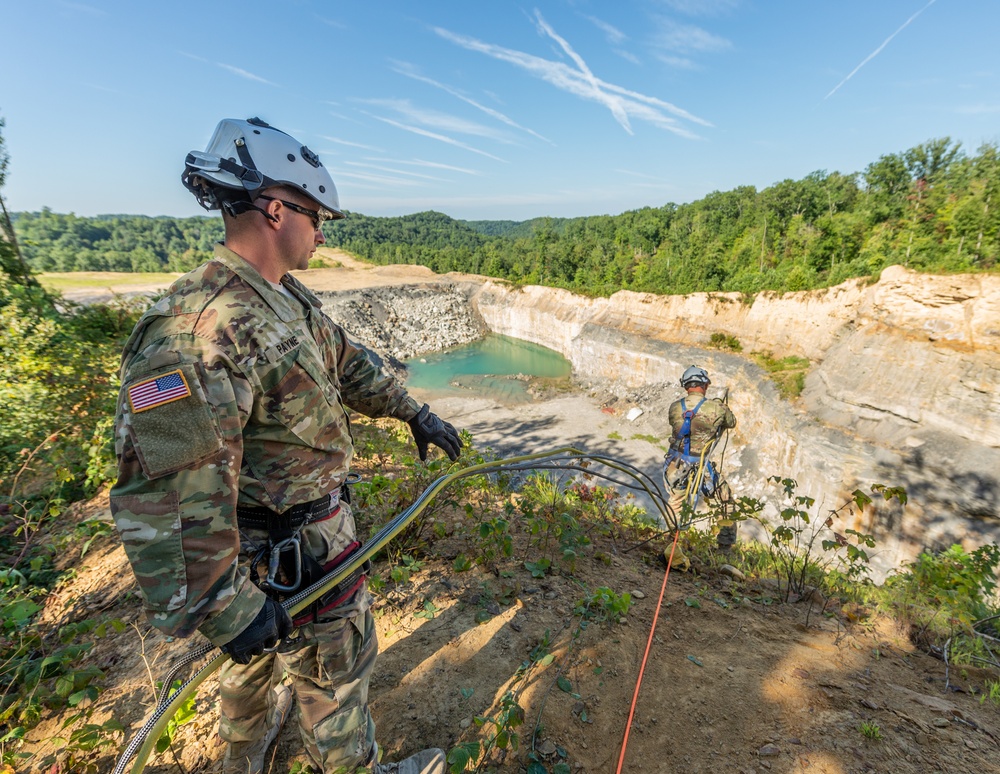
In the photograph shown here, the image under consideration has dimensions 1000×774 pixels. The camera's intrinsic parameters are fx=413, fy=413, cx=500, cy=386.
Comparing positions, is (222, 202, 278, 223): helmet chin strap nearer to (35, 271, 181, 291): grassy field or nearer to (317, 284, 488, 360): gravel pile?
(317, 284, 488, 360): gravel pile

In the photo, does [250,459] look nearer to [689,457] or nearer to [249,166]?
[249,166]

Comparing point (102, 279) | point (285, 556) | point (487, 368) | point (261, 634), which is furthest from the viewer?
point (102, 279)

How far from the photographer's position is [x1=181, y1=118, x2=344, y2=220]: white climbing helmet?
5.19 feet

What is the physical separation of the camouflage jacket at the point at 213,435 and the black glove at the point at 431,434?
0.81 m

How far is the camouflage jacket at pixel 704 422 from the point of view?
582cm

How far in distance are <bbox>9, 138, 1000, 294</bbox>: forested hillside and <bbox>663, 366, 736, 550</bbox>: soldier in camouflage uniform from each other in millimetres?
7022

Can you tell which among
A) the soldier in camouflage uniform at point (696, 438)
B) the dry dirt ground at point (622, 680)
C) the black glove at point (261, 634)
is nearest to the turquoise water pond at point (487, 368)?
the soldier in camouflage uniform at point (696, 438)

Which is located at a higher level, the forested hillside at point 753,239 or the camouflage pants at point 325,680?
the forested hillside at point 753,239

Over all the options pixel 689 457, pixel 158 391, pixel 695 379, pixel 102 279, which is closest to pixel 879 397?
pixel 689 457

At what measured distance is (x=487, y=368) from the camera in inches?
1233

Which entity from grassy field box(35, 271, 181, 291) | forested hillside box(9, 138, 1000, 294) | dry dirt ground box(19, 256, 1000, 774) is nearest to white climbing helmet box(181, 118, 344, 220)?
dry dirt ground box(19, 256, 1000, 774)

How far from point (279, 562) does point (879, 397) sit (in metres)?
14.3

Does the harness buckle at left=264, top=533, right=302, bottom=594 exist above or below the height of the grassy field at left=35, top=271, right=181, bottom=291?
above

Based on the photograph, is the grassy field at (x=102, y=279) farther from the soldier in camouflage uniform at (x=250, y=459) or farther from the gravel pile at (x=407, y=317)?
the soldier in camouflage uniform at (x=250, y=459)
